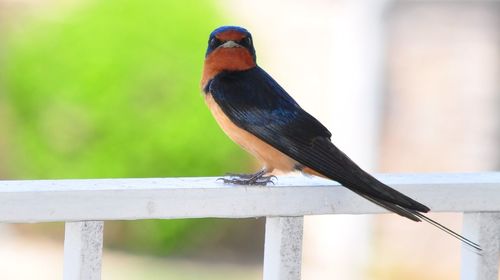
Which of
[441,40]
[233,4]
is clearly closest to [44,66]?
[233,4]

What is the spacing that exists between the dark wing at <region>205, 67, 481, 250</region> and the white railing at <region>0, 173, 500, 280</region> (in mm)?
48

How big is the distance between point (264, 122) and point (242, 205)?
0.61m

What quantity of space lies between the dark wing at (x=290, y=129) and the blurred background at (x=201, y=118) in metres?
5.25

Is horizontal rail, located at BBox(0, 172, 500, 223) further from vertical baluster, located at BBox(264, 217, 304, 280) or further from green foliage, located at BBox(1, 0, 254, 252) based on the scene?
green foliage, located at BBox(1, 0, 254, 252)

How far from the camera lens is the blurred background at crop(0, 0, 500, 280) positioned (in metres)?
8.48

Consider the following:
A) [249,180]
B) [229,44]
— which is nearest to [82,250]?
[249,180]

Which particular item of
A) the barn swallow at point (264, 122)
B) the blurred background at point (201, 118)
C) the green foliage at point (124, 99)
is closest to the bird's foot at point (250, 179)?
the barn swallow at point (264, 122)

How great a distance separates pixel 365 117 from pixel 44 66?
2.38 metres

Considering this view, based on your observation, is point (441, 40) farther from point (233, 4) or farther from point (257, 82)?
point (257, 82)

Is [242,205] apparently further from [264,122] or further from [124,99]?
[124,99]

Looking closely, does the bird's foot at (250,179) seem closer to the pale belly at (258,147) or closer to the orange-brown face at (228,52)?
the pale belly at (258,147)

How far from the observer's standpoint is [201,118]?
850 centimetres

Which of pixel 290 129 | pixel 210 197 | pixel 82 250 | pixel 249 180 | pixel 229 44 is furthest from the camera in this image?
pixel 229 44

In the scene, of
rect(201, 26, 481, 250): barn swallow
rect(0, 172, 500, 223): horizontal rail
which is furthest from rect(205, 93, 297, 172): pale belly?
rect(0, 172, 500, 223): horizontal rail
